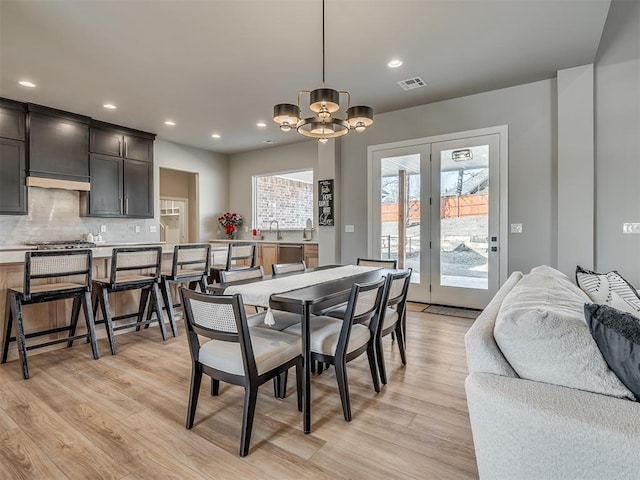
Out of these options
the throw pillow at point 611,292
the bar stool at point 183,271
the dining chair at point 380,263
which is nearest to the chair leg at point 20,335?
the bar stool at point 183,271

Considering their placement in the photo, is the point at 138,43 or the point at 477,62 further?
the point at 477,62

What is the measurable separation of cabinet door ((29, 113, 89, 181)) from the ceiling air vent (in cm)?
473

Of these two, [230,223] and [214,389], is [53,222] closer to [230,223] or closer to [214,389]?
[230,223]

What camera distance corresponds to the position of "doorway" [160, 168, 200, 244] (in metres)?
7.90

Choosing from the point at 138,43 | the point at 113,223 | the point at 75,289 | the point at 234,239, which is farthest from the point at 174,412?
the point at 234,239

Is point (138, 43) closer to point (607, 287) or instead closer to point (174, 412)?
point (174, 412)

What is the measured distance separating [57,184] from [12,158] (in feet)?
1.86

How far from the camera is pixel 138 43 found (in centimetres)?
326

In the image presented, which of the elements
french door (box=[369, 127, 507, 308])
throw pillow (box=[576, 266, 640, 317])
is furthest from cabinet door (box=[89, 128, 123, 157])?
throw pillow (box=[576, 266, 640, 317])

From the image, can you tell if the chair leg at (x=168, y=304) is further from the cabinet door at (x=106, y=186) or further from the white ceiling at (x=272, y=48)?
the cabinet door at (x=106, y=186)

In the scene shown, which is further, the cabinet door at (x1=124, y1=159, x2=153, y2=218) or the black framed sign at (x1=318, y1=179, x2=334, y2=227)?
the cabinet door at (x1=124, y1=159, x2=153, y2=218)

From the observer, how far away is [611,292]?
199cm

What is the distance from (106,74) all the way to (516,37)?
166 inches

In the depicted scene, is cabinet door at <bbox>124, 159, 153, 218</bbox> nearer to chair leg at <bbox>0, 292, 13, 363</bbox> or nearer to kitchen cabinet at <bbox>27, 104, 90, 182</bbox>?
kitchen cabinet at <bbox>27, 104, 90, 182</bbox>
